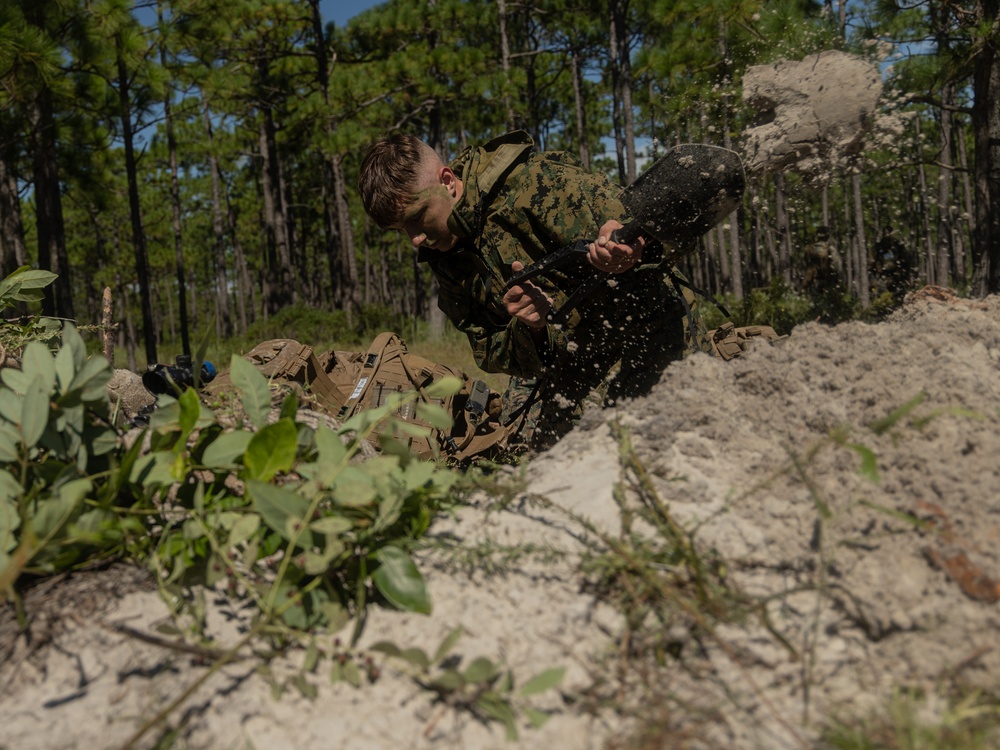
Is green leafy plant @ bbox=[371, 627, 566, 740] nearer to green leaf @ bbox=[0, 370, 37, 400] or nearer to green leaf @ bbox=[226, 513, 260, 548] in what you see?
green leaf @ bbox=[226, 513, 260, 548]

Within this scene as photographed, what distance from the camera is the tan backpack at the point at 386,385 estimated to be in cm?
427

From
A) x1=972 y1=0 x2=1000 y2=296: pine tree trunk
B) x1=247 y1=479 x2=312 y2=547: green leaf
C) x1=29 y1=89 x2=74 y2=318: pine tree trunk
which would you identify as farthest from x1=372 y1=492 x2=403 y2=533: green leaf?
x1=29 y1=89 x2=74 y2=318: pine tree trunk

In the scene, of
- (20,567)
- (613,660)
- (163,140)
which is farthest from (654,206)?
(163,140)

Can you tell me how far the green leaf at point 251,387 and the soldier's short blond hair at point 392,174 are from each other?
5.10ft

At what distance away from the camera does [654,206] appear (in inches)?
81.3

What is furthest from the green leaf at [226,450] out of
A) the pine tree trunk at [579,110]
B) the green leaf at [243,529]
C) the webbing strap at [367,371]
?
the pine tree trunk at [579,110]

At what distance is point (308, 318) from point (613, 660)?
12.9 m

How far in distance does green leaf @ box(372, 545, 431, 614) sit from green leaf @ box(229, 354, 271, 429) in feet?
1.35

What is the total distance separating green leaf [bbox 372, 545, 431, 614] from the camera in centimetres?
108

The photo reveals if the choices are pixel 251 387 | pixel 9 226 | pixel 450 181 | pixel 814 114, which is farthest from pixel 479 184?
pixel 9 226

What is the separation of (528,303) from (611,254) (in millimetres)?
478

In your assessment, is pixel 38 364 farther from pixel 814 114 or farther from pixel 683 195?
pixel 814 114

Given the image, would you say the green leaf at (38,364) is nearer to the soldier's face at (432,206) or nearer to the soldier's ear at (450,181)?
the soldier's face at (432,206)

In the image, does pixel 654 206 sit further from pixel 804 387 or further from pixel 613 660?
pixel 613 660
